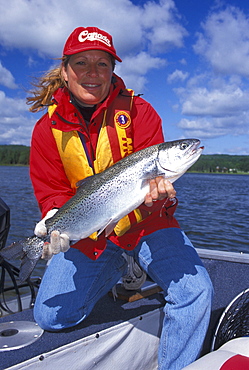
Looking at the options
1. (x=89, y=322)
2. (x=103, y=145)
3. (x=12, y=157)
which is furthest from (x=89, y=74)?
(x=12, y=157)

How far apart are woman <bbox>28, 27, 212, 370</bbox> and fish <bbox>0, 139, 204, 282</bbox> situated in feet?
0.33

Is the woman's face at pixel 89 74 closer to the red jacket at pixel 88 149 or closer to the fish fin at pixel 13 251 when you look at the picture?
the red jacket at pixel 88 149

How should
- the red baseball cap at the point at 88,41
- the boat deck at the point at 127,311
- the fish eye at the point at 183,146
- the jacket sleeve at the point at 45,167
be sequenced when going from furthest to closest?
the jacket sleeve at the point at 45,167, the red baseball cap at the point at 88,41, the fish eye at the point at 183,146, the boat deck at the point at 127,311

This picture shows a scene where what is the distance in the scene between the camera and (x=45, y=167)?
3.73m

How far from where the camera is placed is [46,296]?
10.8 feet

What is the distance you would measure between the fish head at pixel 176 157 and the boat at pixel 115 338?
1387mm

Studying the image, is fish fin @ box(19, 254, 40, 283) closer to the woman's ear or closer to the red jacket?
the red jacket

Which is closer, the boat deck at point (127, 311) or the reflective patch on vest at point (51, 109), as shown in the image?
the boat deck at point (127, 311)

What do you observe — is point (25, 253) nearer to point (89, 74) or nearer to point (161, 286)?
point (161, 286)

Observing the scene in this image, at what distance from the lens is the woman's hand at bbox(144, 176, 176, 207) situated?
2967 millimetres

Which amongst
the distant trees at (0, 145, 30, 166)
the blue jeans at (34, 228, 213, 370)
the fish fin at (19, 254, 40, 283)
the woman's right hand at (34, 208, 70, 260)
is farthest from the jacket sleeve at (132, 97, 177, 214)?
the distant trees at (0, 145, 30, 166)

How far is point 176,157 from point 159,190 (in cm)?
35

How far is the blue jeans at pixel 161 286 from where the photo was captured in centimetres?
294

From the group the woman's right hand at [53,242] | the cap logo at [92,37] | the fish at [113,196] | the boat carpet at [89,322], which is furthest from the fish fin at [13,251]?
the cap logo at [92,37]
